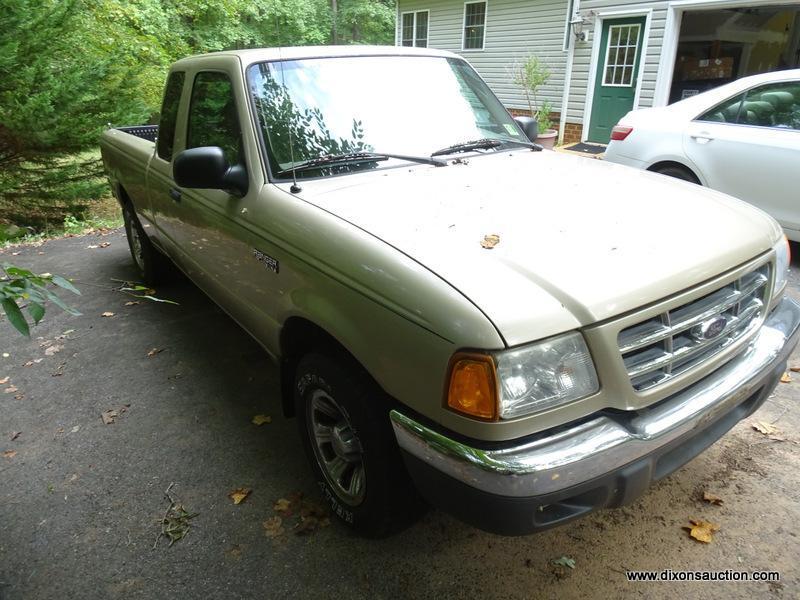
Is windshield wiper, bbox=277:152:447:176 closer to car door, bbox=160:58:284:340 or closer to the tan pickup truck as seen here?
the tan pickup truck

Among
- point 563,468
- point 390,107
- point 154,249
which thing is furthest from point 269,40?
point 563,468

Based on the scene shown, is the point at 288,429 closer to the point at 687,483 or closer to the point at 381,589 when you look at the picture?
the point at 381,589

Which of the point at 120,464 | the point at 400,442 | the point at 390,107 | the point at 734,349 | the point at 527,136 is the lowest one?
the point at 120,464

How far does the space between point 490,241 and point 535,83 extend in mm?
12701

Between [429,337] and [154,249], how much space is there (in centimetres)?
403

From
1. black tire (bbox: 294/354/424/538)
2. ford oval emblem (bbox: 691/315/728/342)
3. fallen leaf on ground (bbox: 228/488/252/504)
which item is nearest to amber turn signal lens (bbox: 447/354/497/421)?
black tire (bbox: 294/354/424/538)

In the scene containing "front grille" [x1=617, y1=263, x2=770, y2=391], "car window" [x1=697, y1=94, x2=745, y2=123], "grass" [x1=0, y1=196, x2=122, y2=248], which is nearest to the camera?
"front grille" [x1=617, y1=263, x2=770, y2=391]

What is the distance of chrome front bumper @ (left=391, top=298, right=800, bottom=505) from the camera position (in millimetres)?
1628

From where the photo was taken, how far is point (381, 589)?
7.17ft

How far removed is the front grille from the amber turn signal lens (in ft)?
1.45

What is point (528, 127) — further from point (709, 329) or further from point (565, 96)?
point (565, 96)

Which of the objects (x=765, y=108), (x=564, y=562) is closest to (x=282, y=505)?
(x=564, y=562)

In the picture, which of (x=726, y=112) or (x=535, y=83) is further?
(x=535, y=83)

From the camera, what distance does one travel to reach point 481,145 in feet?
10.3
